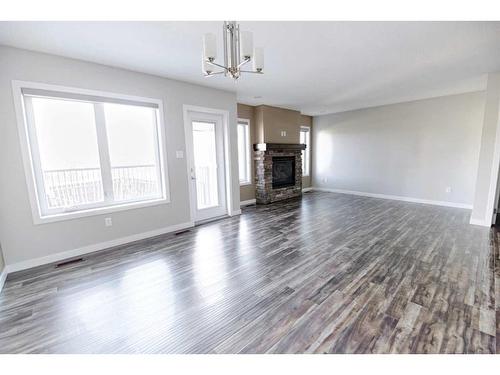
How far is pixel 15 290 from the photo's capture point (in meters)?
2.19

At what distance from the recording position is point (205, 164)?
173 inches

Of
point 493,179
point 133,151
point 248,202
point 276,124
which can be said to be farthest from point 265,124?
point 493,179

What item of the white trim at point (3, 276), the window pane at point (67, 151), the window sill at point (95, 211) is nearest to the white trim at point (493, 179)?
the window sill at point (95, 211)

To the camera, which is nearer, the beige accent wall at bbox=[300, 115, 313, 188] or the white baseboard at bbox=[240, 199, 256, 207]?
the white baseboard at bbox=[240, 199, 256, 207]

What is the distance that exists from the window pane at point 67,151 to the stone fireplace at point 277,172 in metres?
3.53

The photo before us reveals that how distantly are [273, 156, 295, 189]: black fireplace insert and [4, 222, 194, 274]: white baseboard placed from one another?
302 cm

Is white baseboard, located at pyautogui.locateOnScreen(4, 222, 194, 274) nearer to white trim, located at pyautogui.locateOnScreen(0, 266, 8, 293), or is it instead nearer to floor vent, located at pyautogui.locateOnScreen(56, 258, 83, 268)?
white trim, located at pyautogui.locateOnScreen(0, 266, 8, 293)

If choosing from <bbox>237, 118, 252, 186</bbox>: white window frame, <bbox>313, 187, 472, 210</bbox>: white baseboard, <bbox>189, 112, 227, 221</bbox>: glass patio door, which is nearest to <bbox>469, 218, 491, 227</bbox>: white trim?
<bbox>313, 187, 472, 210</bbox>: white baseboard

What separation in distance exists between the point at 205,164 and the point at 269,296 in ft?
9.82

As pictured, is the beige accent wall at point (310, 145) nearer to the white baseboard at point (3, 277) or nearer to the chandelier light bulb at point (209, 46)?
the chandelier light bulb at point (209, 46)

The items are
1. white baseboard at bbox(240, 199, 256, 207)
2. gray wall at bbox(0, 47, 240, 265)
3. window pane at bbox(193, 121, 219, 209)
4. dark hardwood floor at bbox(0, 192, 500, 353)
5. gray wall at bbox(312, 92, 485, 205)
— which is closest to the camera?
dark hardwood floor at bbox(0, 192, 500, 353)

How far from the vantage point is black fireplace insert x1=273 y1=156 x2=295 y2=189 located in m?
6.01

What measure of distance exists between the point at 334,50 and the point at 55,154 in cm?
369

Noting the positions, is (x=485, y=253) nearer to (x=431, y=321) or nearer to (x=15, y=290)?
(x=431, y=321)
